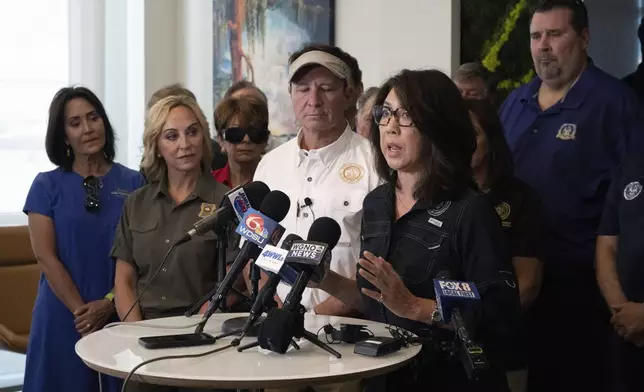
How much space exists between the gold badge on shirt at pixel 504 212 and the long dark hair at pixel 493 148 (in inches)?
2.8

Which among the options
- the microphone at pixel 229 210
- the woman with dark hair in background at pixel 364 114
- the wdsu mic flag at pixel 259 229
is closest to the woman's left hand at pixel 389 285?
the wdsu mic flag at pixel 259 229

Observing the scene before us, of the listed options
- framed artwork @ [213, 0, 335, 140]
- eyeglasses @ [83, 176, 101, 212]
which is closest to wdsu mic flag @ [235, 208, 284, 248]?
eyeglasses @ [83, 176, 101, 212]

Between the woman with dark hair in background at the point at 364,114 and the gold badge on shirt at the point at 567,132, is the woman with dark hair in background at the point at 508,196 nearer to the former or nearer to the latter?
the gold badge on shirt at the point at 567,132

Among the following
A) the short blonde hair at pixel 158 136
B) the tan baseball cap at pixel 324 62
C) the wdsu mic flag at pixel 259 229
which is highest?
the tan baseball cap at pixel 324 62

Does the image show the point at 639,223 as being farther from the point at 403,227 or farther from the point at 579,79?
the point at 403,227

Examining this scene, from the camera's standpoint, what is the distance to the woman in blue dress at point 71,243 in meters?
3.12

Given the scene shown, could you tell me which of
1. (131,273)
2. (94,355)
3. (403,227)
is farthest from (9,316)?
(403,227)

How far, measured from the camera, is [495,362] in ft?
6.49

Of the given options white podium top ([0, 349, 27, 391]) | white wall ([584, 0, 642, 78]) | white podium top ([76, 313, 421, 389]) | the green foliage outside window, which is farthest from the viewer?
white podium top ([0, 349, 27, 391])

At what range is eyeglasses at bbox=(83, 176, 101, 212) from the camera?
3.18m

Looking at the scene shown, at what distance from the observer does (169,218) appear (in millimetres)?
2785

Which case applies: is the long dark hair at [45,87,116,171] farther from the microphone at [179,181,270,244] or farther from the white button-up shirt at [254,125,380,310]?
the microphone at [179,181,270,244]

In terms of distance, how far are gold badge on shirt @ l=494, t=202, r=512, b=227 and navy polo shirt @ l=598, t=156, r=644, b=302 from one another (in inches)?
16.6

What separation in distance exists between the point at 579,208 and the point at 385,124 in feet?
4.19
